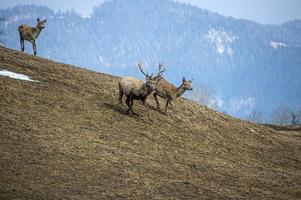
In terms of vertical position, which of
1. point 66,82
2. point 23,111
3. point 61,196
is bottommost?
point 61,196

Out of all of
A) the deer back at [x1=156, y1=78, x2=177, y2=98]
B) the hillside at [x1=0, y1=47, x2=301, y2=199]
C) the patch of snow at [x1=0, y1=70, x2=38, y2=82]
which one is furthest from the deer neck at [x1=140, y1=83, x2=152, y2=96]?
the patch of snow at [x1=0, y1=70, x2=38, y2=82]

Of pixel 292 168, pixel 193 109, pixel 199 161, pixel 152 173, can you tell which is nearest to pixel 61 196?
pixel 152 173

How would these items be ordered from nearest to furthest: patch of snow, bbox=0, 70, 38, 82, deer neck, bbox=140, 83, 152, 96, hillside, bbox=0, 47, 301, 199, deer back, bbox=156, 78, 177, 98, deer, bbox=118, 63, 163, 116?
hillside, bbox=0, 47, 301, 199 < deer, bbox=118, 63, 163, 116 < deer neck, bbox=140, 83, 152, 96 < patch of snow, bbox=0, 70, 38, 82 < deer back, bbox=156, 78, 177, 98

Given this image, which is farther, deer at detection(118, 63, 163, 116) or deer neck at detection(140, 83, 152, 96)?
deer neck at detection(140, 83, 152, 96)

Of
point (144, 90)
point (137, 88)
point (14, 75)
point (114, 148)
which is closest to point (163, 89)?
point (144, 90)

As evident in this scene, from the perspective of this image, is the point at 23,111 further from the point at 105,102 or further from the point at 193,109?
the point at 193,109

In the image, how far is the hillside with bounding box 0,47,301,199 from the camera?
17.0 m

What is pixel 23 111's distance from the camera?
22891 millimetres

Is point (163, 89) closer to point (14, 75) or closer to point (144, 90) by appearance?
point (144, 90)

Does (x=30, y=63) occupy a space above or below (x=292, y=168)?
above

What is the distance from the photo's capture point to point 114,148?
837 inches

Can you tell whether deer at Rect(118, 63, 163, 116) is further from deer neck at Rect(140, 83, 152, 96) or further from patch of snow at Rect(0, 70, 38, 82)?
patch of snow at Rect(0, 70, 38, 82)

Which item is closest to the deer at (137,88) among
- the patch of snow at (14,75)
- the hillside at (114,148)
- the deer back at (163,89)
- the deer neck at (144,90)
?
the deer neck at (144,90)

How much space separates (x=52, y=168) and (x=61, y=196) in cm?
249
